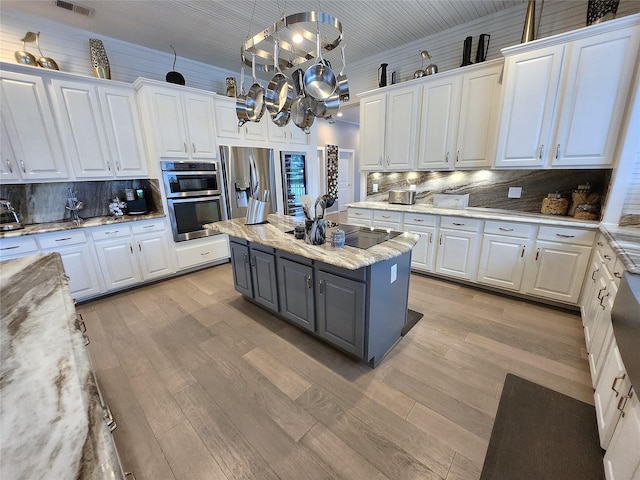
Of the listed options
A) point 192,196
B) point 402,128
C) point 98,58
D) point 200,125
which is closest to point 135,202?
point 192,196

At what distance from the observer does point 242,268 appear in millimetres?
2805

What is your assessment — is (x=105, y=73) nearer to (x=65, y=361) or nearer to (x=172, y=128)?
(x=172, y=128)

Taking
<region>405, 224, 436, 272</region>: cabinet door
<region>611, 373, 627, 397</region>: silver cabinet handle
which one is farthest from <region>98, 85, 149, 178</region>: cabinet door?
<region>611, 373, 627, 397</region>: silver cabinet handle

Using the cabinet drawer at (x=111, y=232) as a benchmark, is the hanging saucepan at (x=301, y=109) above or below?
above

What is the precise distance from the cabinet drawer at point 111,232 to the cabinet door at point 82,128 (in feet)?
2.13

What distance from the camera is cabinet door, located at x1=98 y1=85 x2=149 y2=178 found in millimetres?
3080

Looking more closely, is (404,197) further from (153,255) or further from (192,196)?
(153,255)

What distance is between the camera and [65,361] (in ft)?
2.72

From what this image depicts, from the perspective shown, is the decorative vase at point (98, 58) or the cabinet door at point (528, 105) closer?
the cabinet door at point (528, 105)

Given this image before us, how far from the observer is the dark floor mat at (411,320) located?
95.4 inches

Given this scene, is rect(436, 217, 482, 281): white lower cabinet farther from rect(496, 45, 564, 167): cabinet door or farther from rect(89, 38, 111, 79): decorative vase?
rect(89, 38, 111, 79): decorative vase

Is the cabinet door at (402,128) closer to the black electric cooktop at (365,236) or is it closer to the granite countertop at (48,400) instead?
the black electric cooktop at (365,236)

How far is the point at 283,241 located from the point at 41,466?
1.65 m

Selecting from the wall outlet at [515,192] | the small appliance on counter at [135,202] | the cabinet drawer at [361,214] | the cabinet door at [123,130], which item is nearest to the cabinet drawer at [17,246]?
the small appliance on counter at [135,202]
